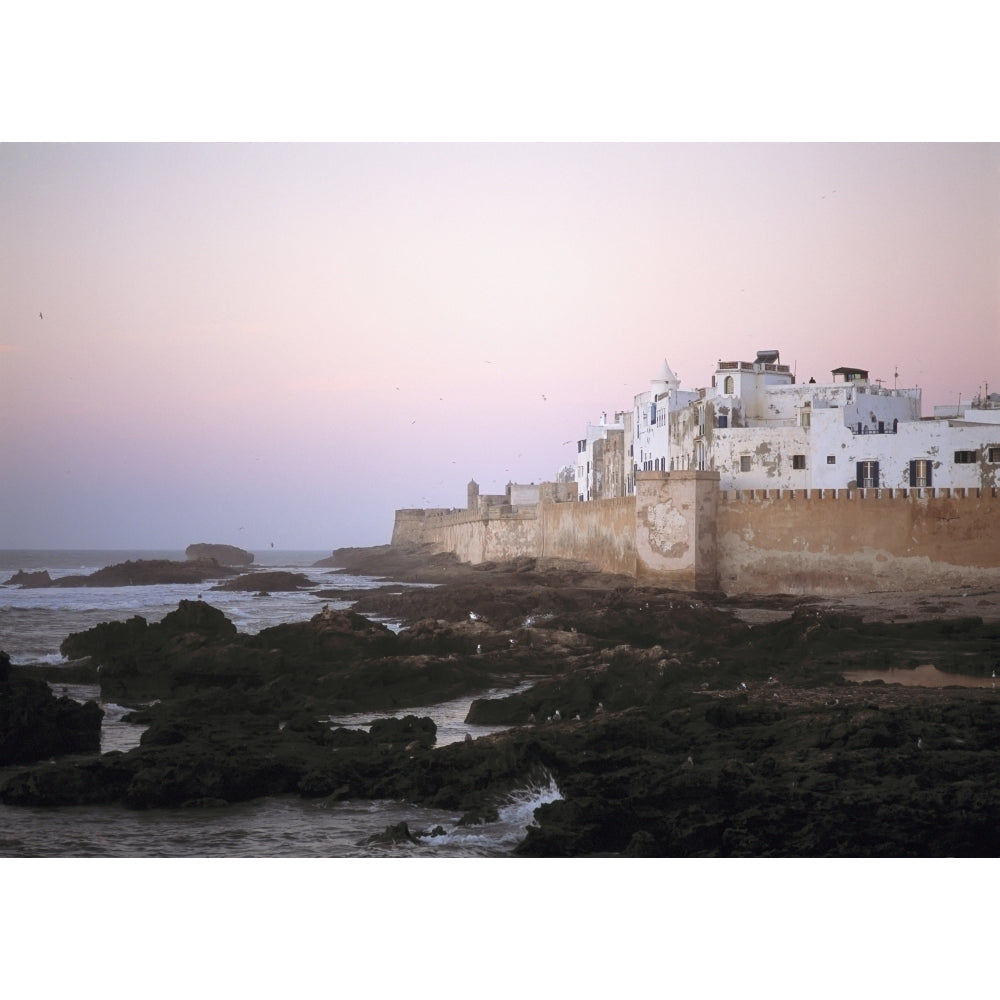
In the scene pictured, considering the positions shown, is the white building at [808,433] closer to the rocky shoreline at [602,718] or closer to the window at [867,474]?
the window at [867,474]

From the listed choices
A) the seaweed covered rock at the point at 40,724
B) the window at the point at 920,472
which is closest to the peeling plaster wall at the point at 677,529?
the window at the point at 920,472

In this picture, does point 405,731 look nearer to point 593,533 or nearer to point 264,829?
point 264,829

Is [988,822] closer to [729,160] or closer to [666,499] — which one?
[729,160]

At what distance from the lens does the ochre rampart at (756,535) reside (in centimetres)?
1161

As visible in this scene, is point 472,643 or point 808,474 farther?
point 808,474

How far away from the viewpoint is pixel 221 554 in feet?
44.4

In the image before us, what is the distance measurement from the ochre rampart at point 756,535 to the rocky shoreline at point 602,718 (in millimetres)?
539

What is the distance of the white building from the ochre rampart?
1372 mm

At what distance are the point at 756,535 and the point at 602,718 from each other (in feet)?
20.2

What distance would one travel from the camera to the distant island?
12691 millimetres

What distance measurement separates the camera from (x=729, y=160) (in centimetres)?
798

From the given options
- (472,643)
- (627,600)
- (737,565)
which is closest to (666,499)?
(737,565)

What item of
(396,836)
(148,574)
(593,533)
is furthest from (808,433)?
(396,836)

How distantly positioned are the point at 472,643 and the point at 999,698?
4.11 metres
